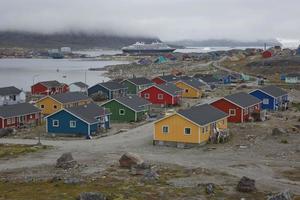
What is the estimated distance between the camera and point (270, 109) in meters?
64.5

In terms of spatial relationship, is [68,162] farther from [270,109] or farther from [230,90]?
[230,90]

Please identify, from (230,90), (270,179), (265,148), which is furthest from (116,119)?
(230,90)

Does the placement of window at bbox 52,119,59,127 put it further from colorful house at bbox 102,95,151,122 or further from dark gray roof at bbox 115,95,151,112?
dark gray roof at bbox 115,95,151,112

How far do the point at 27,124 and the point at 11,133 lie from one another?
15.2 feet

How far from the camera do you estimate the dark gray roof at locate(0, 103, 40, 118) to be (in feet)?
171

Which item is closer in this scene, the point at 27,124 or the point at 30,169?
the point at 30,169

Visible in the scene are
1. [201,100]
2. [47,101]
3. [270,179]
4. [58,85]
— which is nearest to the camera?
[270,179]

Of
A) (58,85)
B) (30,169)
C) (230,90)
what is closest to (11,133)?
(30,169)

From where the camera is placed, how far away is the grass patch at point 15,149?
3969 cm

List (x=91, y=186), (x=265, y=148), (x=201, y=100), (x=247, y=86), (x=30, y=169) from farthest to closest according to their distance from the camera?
(x=247, y=86), (x=201, y=100), (x=265, y=148), (x=30, y=169), (x=91, y=186)

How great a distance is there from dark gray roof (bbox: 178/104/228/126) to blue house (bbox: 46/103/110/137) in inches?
360

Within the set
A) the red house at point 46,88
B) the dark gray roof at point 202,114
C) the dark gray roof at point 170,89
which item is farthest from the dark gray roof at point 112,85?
the dark gray roof at point 202,114

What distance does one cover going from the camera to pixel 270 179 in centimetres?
3189

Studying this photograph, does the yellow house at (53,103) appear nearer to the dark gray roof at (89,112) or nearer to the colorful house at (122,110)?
the colorful house at (122,110)
